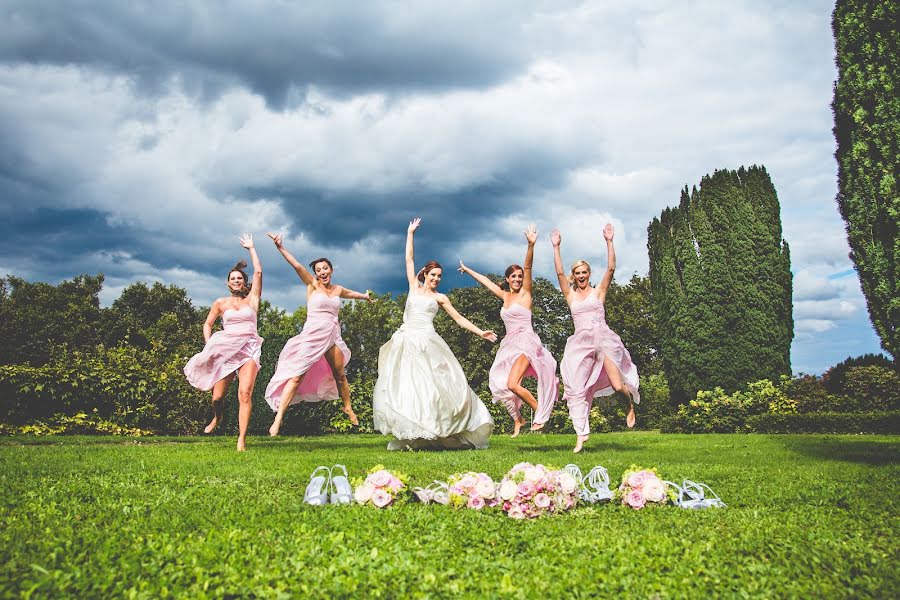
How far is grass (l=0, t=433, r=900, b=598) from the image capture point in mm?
2963

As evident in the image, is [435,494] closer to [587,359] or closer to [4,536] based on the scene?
[4,536]

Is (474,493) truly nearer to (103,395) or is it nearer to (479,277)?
(479,277)

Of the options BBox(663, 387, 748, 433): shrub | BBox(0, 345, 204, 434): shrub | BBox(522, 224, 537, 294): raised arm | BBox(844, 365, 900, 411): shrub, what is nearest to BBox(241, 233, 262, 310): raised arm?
BBox(522, 224, 537, 294): raised arm

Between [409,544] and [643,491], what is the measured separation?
2.10 m

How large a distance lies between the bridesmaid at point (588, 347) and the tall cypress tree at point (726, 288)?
11490 millimetres

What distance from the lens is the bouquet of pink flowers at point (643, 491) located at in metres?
4.73

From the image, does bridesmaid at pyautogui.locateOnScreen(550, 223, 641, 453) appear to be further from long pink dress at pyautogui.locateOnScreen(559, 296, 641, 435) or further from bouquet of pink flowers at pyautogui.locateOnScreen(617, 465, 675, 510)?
bouquet of pink flowers at pyautogui.locateOnScreen(617, 465, 675, 510)

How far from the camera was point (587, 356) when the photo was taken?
9.77 metres

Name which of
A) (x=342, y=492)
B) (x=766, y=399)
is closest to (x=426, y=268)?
(x=342, y=492)

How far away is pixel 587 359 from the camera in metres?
9.79

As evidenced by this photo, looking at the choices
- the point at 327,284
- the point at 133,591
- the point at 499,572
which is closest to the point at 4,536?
the point at 133,591

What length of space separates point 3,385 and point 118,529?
1234cm

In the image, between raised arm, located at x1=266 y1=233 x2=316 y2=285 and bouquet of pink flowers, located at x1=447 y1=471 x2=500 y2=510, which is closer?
bouquet of pink flowers, located at x1=447 y1=471 x2=500 y2=510

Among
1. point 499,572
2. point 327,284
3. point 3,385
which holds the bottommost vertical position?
point 499,572
